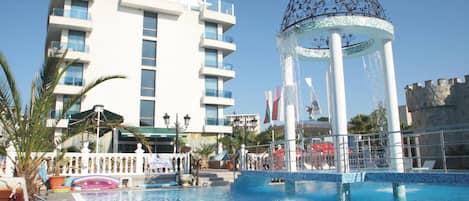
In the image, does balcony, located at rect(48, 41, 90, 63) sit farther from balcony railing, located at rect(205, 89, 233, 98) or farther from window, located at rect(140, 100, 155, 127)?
balcony railing, located at rect(205, 89, 233, 98)

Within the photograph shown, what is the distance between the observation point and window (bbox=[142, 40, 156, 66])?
105 feet

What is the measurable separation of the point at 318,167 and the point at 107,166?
878cm

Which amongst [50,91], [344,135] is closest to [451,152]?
[344,135]

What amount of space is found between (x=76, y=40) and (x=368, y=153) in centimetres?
2584

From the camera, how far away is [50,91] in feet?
28.6

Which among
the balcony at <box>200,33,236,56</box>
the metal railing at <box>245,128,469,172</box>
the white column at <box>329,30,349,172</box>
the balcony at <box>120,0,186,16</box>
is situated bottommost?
the metal railing at <box>245,128,469,172</box>

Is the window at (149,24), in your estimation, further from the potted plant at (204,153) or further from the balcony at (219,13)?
the potted plant at (204,153)

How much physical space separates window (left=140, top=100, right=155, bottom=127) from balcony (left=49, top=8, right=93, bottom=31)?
25.2ft

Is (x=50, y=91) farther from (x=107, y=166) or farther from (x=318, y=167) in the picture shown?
(x=318, y=167)

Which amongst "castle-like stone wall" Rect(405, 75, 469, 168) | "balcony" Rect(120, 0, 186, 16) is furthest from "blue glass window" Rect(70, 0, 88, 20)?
"castle-like stone wall" Rect(405, 75, 469, 168)

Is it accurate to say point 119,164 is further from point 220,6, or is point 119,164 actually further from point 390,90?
point 220,6

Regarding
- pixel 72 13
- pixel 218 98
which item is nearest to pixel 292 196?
pixel 218 98

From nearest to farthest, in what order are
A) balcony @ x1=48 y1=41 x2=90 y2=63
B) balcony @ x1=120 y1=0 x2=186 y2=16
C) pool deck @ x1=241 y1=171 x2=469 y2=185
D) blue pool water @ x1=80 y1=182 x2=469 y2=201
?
pool deck @ x1=241 y1=171 x2=469 y2=185
blue pool water @ x1=80 y1=182 x2=469 y2=201
balcony @ x1=48 y1=41 x2=90 y2=63
balcony @ x1=120 y1=0 x2=186 y2=16

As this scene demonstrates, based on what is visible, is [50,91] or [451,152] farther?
[451,152]
